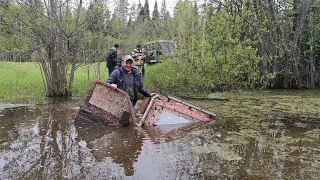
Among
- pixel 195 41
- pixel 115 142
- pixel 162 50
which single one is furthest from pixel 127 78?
pixel 162 50

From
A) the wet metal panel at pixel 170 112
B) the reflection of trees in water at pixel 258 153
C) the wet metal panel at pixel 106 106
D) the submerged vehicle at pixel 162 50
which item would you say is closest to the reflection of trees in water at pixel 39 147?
the wet metal panel at pixel 106 106

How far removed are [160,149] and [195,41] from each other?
7.57m

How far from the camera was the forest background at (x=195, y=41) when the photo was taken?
1037cm

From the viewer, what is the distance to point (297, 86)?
51.3 feet

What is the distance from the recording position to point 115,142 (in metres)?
5.62

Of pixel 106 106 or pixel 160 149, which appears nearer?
pixel 160 149

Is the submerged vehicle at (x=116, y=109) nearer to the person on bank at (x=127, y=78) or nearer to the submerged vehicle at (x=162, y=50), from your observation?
the person on bank at (x=127, y=78)

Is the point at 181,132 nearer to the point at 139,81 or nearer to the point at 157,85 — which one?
the point at 139,81

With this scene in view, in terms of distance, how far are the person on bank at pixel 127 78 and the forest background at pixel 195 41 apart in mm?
3716

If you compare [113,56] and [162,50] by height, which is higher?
[162,50]

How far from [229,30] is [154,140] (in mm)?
7522

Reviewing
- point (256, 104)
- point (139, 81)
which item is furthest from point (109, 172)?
point (256, 104)

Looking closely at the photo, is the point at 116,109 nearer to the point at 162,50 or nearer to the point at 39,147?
the point at 39,147

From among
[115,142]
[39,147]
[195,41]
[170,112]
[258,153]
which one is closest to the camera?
[258,153]
